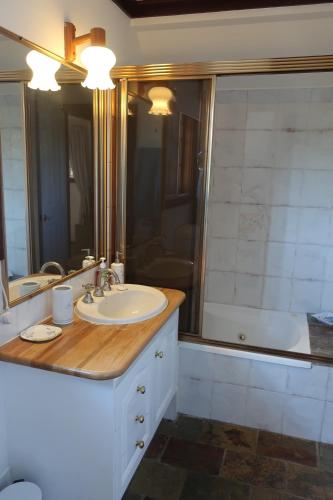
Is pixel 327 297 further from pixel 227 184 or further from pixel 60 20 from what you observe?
pixel 60 20

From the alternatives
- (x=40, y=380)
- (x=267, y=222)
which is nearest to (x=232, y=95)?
(x=267, y=222)

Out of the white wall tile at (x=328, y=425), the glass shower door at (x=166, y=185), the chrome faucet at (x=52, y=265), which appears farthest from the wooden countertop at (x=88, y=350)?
the white wall tile at (x=328, y=425)

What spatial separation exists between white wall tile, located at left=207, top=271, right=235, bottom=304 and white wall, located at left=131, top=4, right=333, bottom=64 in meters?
1.59

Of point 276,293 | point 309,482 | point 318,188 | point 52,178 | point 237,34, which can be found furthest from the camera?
point 276,293

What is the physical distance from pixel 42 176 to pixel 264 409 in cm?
178

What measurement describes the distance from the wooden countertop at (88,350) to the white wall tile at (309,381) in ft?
3.15

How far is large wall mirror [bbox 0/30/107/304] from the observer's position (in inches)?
59.1

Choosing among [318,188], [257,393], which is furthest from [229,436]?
[318,188]

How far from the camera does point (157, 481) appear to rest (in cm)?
192

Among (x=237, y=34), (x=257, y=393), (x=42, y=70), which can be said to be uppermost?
(x=237, y=34)

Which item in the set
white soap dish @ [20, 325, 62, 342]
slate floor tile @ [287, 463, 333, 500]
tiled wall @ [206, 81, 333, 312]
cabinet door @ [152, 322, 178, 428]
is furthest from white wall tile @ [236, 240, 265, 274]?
white soap dish @ [20, 325, 62, 342]

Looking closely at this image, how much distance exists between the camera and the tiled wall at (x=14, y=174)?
147 centimetres

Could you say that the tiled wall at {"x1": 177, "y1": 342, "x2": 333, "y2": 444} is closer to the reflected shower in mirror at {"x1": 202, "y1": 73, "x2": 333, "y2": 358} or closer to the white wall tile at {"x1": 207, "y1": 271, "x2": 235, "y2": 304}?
the reflected shower in mirror at {"x1": 202, "y1": 73, "x2": 333, "y2": 358}

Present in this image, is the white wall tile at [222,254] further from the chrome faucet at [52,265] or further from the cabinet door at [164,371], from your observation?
the chrome faucet at [52,265]
